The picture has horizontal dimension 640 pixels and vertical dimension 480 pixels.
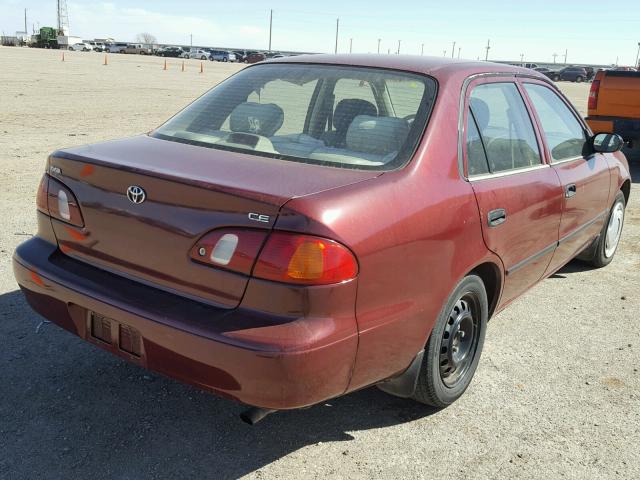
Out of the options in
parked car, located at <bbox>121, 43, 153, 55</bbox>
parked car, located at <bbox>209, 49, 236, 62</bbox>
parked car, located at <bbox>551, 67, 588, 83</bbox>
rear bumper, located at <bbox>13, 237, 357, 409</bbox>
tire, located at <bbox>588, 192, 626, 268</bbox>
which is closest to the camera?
rear bumper, located at <bbox>13, 237, 357, 409</bbox>

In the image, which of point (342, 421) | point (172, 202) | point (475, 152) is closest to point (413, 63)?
point (475, 152)

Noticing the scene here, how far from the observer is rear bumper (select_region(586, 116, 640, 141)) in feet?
34.2

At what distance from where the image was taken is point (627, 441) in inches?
123

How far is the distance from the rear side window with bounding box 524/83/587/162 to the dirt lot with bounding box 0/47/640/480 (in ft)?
3.90

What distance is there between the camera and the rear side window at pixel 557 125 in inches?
162

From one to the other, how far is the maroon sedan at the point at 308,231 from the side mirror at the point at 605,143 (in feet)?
3.53

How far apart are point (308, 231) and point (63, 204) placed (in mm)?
1288

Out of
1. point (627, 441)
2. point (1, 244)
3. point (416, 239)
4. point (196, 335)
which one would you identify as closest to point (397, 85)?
point (416, 239)

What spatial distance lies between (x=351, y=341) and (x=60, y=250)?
147cm

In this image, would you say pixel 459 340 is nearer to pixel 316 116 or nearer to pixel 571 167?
pixel 316 116

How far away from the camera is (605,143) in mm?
4691

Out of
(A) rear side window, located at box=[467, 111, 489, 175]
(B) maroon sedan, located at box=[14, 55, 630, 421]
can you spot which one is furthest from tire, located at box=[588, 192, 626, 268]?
(A) rear side window, located at box=[467, 111, 489, 175]

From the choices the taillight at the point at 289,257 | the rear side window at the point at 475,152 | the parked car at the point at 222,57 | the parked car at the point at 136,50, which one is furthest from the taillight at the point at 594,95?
the parked car at the point at 136,50

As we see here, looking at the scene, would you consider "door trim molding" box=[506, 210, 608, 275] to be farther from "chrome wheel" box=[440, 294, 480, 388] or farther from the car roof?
the car roof
